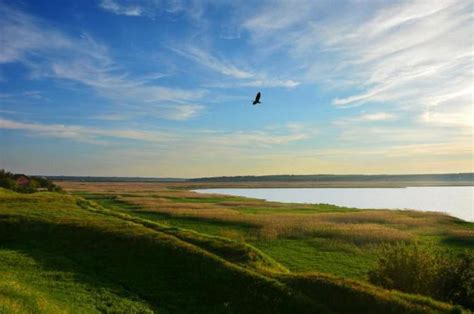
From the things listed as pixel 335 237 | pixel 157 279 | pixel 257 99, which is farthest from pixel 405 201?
pixel 257 99

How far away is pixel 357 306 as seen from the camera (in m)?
20.1

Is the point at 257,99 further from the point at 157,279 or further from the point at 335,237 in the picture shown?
the point at 335,237

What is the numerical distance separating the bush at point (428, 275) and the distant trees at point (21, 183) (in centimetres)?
7862

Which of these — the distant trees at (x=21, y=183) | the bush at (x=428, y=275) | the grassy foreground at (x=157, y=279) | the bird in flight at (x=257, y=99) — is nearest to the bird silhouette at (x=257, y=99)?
the bird in flight at (x=257, y=99)

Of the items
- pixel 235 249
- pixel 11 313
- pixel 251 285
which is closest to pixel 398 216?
pixel 235 249

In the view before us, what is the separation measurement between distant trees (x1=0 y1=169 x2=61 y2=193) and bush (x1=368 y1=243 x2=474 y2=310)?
7862 centimetres

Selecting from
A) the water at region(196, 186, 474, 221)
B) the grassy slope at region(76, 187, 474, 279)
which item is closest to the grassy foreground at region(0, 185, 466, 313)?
the grassy slope at region(76, 187, 474, 279)

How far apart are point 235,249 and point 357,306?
11.9 m

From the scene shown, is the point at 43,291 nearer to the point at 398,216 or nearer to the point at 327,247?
the point at 327,247

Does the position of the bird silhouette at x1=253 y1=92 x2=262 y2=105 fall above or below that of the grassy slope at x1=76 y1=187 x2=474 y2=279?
above

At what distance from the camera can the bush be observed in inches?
891

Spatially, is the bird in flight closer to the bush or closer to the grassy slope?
the bush

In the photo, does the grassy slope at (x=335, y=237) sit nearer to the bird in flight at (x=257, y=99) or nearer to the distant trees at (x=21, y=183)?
the bird in flight at (x=257, y=99)

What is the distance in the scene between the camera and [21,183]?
317ft
